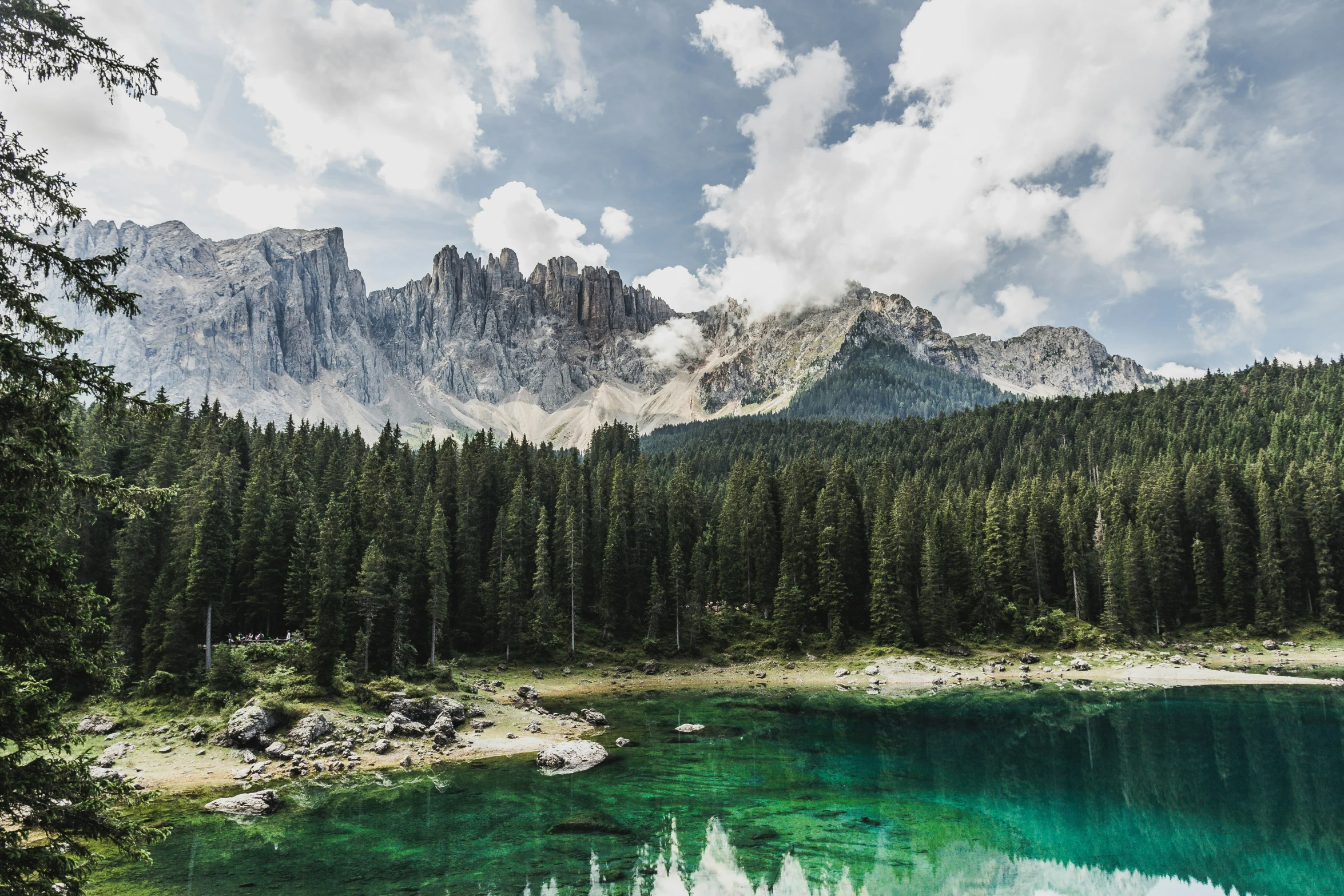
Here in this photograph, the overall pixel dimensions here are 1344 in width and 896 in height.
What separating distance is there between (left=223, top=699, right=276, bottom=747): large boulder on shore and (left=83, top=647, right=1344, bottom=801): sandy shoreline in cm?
58

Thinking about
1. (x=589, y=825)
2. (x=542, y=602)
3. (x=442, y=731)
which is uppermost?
(x=542, y=602)

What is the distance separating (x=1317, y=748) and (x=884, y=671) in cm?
3431

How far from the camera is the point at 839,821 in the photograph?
Result: 2767 centimetres

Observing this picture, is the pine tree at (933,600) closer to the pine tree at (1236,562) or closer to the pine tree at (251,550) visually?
the pine tree at (1236,562)

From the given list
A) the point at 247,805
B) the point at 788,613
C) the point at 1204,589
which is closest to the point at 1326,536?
the point at 1204,589

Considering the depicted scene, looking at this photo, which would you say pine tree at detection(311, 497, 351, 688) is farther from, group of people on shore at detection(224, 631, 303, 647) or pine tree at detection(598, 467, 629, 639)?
pine tree at detection(598, 467, 629, 639)

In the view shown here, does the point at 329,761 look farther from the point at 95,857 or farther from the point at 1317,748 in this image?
the point at 1317,748

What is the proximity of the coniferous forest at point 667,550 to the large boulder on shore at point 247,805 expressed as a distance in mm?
18356

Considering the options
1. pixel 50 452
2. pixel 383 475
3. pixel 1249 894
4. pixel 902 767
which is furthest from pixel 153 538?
pixel 1249 894

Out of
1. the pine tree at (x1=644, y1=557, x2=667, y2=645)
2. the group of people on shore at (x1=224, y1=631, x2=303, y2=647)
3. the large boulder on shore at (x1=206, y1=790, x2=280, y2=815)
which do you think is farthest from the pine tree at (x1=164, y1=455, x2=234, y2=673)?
the pine tree at (x1=644, y1=557, x2=667, y2=645)

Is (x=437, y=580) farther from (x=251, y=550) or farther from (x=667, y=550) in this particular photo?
(x=667, y=550)

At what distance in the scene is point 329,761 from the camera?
35.9 meters

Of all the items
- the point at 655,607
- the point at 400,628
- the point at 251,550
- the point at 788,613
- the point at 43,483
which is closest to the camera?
the point at 43,483

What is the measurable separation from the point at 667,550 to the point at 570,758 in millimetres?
52044
